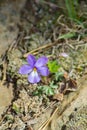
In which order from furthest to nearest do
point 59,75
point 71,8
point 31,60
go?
point 71,8, point 59,75, point 31,60

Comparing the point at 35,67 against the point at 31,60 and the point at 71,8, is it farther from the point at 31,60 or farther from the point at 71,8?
the point at 71,8

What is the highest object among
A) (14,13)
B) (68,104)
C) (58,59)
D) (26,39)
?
(14,13)

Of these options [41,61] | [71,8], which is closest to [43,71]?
[41,61]

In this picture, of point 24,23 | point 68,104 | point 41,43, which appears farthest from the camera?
point 24,23

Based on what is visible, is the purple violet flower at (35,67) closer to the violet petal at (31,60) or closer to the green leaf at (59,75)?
the violet petal at (31,60)

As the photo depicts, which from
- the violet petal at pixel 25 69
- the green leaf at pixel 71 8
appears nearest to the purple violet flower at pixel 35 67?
the violet petal at pixel 25 69

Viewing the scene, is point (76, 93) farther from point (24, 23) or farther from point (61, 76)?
point (24, 23)

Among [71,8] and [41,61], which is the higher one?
[71,8]

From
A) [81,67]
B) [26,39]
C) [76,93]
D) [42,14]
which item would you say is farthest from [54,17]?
[76,93]
